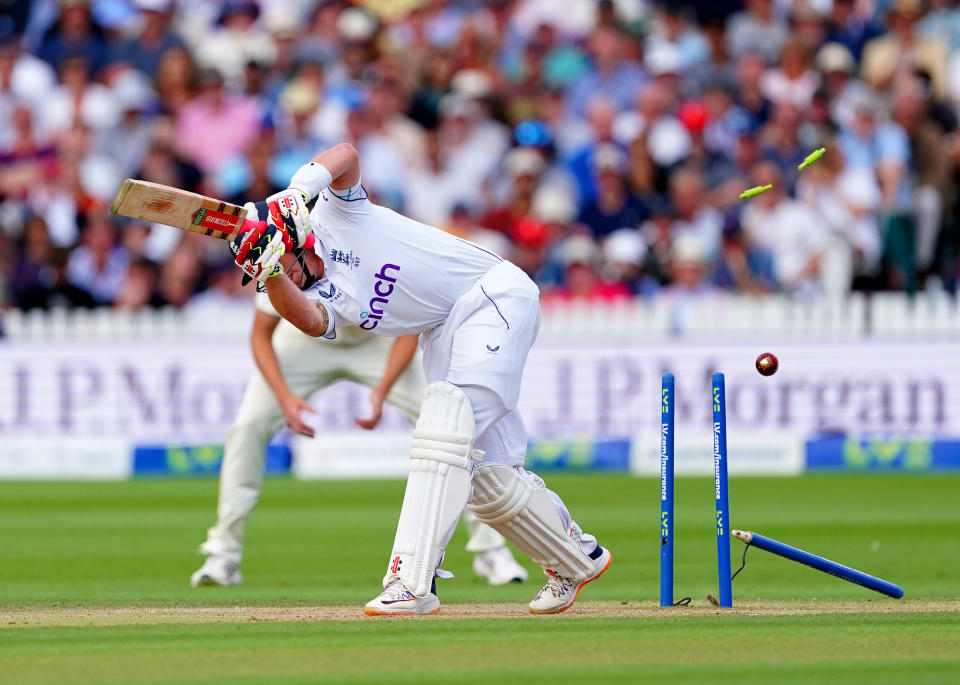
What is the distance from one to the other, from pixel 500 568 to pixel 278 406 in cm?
132

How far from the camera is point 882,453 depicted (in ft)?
44.6

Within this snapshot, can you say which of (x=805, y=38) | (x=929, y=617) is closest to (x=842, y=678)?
(x=929, y=617)

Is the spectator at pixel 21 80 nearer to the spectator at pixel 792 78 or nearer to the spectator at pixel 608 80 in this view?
the spectator at pixel 608 80

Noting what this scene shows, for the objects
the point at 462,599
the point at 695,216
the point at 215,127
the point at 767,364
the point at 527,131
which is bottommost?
the point at 462,599

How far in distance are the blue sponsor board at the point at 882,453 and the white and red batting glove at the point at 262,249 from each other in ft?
28.6

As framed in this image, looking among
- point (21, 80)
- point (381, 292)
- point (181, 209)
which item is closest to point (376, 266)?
point (381, 292)

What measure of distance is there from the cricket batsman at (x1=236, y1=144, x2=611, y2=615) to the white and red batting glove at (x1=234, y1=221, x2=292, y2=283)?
0.07 ft

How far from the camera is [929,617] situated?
5.85 meters

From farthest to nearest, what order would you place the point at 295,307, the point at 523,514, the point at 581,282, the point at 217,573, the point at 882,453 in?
1. the point at 581,282
2. the point at 882,453
3. the point at 217,573
4. the point at 523,514
5. the point at 295,307

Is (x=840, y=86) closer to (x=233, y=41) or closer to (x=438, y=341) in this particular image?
(x=233, y=41)

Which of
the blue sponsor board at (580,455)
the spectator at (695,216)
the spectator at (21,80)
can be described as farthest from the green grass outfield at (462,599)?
the spectator at (21,80)

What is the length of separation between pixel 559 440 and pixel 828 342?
2366mm

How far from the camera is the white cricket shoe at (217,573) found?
25.1ft

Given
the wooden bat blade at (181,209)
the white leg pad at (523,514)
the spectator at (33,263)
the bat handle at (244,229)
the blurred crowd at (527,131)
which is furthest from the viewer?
the spectator at (33,263)
